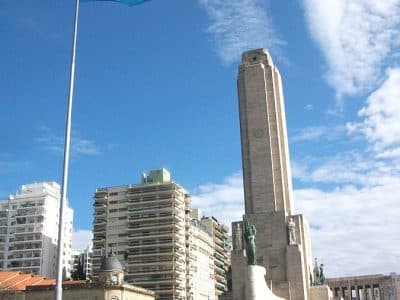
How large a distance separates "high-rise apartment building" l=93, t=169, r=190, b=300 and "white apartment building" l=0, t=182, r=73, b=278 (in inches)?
448

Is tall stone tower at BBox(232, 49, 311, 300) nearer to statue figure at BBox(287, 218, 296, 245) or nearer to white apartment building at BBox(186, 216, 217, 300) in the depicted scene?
statue figure at BBox(287, 218, 296, 245)

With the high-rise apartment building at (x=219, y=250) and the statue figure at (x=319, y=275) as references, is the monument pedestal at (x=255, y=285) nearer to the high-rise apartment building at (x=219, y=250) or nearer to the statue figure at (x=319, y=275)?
the statue figure at (x=319, y=275)

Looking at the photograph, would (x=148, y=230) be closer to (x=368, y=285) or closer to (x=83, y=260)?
(x=83, y=260)

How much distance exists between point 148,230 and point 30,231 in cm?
2467

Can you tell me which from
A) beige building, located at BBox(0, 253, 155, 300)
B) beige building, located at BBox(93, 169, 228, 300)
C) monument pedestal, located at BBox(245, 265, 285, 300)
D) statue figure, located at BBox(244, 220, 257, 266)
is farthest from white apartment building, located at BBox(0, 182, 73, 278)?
monument pedestal, located at BBox(245, 265, 285, 300)

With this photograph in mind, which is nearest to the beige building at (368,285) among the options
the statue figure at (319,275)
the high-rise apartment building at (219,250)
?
the high-rise apartment building at (219,250)

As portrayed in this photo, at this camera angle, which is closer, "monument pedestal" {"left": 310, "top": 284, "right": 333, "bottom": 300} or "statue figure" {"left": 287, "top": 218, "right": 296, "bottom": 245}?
"monument pedestal" {"left": 310, "top": 284, "right": 333, "bottom": 300}

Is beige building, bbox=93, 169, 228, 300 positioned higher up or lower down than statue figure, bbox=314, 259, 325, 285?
higher up

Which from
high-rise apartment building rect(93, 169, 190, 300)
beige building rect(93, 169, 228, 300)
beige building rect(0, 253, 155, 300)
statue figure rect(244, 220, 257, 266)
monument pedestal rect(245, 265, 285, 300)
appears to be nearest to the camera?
monument pedestal rect(245, 265, 285, 300)

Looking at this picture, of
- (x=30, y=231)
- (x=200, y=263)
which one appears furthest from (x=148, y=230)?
(x=30, y=231)

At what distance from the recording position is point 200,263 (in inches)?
3834

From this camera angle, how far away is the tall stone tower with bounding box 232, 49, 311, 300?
50438 mm

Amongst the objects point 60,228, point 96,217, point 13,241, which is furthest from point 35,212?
point 60,228

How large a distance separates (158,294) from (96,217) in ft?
61.9
